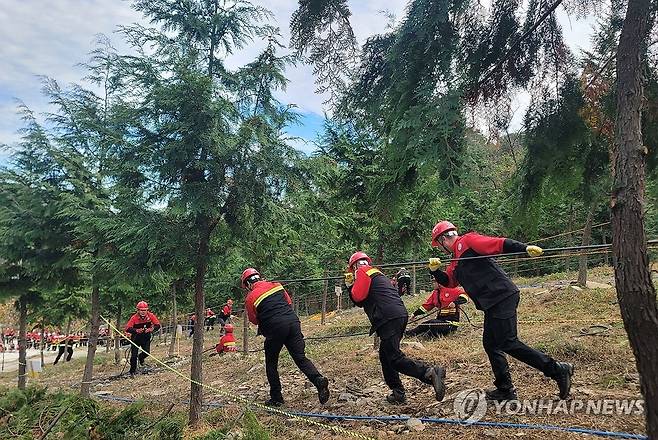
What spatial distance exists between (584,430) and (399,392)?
233cm

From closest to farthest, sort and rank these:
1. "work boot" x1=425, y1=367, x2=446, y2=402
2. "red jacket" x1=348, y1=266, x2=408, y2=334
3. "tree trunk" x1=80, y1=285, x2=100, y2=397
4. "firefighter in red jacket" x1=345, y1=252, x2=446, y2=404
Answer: "work boot" x1=425, y1=367, x2=446, y2=402, "firefighter in red jacket" x1=345, y1=252, x2=446, y2=404, "red jacket" x1=348, y1=266, x2=408, y2=334, "tree trunk" x1=80, y1=285, x2=100, y2=397

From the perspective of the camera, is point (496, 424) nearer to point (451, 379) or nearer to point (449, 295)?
point (451, 379)

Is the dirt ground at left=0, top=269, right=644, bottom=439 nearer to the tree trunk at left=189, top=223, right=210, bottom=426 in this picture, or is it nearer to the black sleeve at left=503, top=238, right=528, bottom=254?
the tree trunk at left=189, top=223, right=210, bottom=426

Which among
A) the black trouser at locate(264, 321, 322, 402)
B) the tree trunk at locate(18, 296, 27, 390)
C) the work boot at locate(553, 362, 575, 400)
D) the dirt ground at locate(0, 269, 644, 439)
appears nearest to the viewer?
the work boot at locate(553, 362, 575, 400)

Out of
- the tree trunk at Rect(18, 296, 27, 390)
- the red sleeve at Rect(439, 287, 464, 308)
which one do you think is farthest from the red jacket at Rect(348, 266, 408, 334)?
the tree trunk at Rect(18, 296, 27, 390)

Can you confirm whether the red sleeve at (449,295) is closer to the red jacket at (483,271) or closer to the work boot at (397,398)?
the work boot at (397,398)

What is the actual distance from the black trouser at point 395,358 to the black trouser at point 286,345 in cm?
110

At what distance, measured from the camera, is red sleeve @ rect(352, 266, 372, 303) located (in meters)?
6.18

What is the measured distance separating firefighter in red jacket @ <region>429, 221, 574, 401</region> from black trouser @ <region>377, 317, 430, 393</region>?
0.84 m

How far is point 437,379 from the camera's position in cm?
542

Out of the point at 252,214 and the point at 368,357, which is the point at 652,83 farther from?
the point at 368,357

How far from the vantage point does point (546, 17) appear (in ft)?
16.5

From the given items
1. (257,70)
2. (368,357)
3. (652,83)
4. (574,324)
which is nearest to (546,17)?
(652,83)

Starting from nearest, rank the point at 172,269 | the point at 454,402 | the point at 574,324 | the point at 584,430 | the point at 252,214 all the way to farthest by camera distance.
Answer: the point at 584,430
the point at 454,402
the point at 252,214
the point at 172,269
the point at 574,324
